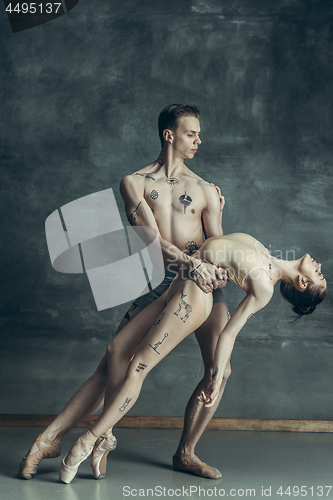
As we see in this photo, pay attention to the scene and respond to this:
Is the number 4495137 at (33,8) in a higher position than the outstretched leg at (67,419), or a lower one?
higher

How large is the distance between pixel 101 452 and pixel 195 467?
0.60 meters

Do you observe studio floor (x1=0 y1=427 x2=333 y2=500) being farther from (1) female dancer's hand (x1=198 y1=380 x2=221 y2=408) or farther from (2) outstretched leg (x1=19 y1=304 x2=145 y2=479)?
→ (1) female dancer's hand (x1=198 y1=380 x2=221 y2=408)

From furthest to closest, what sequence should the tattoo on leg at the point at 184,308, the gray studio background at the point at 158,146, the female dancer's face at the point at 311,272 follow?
the gray studio background at the point at 158,146
the female dancer's face at the point at 311,272
the tattoo on leg at the point at 184,308

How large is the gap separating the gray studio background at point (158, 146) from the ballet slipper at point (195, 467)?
110 centimetres

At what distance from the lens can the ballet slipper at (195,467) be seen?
125 inches

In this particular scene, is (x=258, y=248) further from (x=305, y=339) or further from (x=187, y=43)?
(x=187, y=43)

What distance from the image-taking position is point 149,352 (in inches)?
115

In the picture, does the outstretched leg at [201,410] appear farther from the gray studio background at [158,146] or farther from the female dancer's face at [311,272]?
the gray studio background at [158,146]

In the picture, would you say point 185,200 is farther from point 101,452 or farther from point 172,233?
point 101,452

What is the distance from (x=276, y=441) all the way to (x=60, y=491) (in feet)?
5.78

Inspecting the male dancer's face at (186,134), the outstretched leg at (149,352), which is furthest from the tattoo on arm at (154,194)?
the outstretched leg at (149,352)

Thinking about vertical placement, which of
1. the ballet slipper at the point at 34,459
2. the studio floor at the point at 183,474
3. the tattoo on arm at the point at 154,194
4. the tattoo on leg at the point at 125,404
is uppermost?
the tattoo on arm at the point at 154,194

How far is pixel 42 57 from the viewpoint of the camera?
175 inches

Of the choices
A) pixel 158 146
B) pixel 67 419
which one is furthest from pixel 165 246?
pixel 158 146
